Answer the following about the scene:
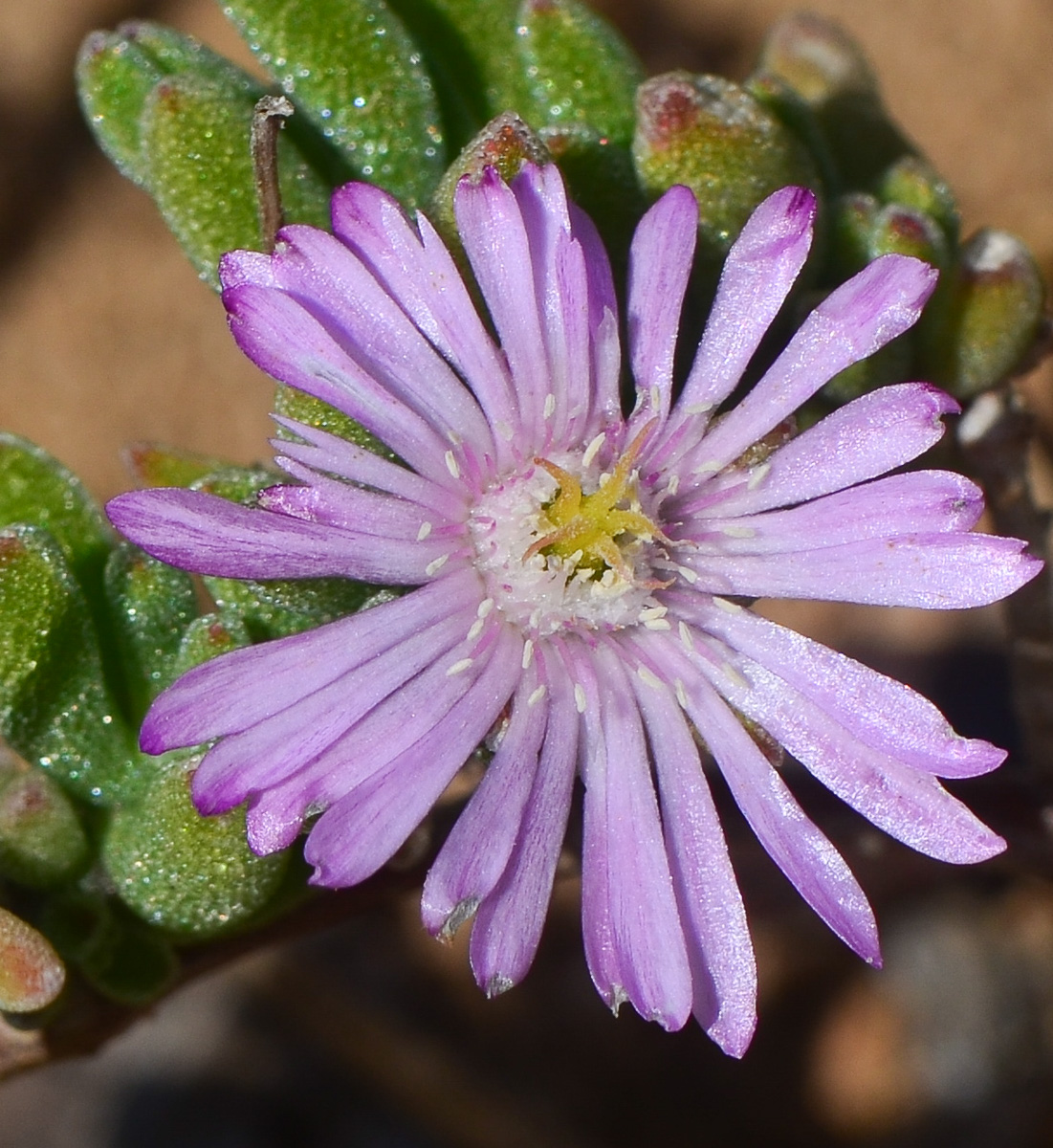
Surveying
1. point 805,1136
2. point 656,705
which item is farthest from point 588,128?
point 805,1136

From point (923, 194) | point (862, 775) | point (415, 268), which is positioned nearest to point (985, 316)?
point (923, 194)

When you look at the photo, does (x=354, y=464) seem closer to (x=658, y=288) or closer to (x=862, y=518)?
(x=658, y=288)

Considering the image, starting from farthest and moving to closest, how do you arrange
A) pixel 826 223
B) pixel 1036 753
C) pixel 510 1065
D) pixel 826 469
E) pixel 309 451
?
pixel 510 1065 < pixel 1036 753 < pixel 826 223 < pixel 826 469 < pixel 309 451

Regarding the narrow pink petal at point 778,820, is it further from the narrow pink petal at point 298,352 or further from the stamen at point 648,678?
the narrow pink petal at point 298,352

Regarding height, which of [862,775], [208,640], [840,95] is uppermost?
[208,640]

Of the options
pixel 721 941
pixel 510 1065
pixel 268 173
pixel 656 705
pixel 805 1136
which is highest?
pixel 268 173

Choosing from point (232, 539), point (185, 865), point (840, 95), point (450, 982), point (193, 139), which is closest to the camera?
point (232, 539)

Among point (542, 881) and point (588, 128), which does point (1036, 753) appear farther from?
point (588, 128)

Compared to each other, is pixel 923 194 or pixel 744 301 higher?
pixel 744 301
